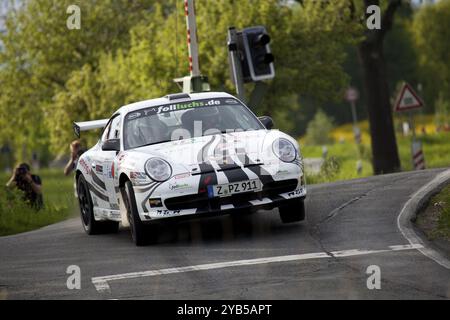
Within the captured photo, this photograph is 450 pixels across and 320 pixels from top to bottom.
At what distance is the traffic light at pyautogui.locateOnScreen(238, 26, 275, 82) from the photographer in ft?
66.3

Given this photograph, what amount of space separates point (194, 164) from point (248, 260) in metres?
1.77

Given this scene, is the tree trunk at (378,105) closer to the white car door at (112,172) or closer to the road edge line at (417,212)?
the road edge line at (417,212)

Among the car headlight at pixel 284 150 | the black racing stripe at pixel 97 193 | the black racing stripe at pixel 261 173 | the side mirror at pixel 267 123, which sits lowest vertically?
the black racing stripe at pixel 97 193

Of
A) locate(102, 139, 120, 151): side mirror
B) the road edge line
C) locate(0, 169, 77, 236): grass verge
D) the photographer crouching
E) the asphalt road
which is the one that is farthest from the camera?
the photographer crouching

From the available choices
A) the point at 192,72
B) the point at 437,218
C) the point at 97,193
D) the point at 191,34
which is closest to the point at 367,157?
the point at 191,34

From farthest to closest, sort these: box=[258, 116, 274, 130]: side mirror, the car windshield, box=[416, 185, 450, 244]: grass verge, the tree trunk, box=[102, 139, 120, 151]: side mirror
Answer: the tree trunk
box=[258, 116, 274, 130]: side mirror
box=[102, 139, 120, 151]: side mirror
the car windshield
box=[416, 185, 450, 244]: grass verge

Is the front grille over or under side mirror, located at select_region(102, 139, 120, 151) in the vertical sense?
under

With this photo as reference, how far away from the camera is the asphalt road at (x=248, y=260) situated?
28.0ft

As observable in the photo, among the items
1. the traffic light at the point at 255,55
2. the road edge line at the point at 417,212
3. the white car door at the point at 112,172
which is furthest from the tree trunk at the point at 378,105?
the white car door at the point at 112,172

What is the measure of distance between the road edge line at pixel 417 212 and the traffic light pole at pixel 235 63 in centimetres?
445

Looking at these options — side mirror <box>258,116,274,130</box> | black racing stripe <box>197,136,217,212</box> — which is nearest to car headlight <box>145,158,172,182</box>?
black racing stripe <box>197,136,217,212</box>

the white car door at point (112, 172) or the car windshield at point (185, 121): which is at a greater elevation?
the car windshield at point (185, 121)

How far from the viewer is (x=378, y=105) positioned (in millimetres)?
33000

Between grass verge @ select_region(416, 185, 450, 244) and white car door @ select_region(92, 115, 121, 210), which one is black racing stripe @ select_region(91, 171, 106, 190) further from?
grass verge @ select_region(416, 185, 450, 244)
